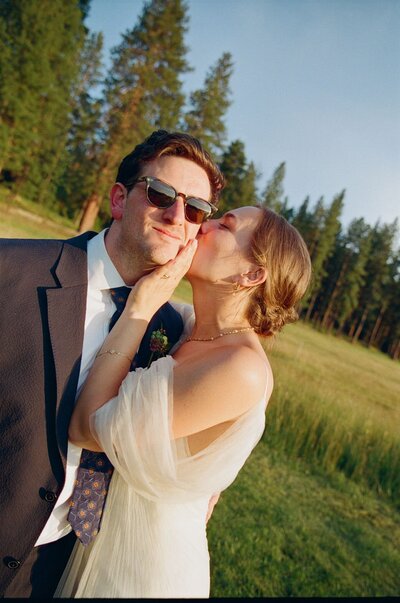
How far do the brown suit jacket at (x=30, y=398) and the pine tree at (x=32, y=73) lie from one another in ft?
112

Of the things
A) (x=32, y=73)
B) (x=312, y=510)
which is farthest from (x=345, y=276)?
(x=312, y=510)

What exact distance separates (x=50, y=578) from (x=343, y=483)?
23.1 feet

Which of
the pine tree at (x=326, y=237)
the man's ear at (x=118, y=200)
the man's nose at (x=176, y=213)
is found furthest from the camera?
the pine tree at (x=326, y=237)

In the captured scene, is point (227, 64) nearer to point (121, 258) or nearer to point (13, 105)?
point (13, 105)

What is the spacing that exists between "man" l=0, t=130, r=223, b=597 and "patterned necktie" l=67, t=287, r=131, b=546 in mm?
60

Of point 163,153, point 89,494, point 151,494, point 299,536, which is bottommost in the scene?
point 299,536

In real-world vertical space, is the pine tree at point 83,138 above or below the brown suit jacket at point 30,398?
above

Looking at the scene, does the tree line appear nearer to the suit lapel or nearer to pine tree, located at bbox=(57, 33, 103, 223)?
pine tree, located at bbox=(57, 33, 103, 223)

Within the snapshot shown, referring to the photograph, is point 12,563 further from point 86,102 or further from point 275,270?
point 86,102

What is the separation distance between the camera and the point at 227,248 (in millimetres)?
2998

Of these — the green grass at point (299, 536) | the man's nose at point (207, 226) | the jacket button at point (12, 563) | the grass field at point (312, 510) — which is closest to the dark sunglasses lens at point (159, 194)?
the man's nose at point (207, 226)

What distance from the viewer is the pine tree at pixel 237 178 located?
155 feet

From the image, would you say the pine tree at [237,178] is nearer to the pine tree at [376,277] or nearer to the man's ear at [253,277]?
the pine tree at [376,277]

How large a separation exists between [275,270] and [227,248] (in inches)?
15.5
